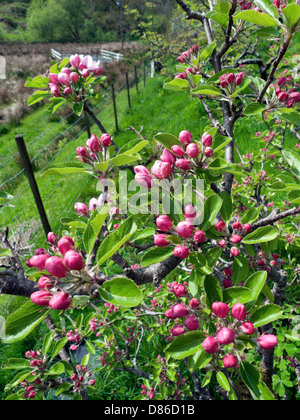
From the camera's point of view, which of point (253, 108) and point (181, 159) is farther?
point (253, 108)

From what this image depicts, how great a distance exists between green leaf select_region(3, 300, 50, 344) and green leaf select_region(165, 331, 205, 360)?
0.34 metres

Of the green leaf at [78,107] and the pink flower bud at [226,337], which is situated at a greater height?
the green leaf at [78,107]

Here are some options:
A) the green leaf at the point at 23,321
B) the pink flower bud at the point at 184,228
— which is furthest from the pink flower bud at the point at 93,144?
the green leaf at the point at 23,321

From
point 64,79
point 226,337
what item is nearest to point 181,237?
point 226,337

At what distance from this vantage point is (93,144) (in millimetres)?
815

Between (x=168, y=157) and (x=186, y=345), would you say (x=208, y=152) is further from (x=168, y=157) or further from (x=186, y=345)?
(x=186, y=345)

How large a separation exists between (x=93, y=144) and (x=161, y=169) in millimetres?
240

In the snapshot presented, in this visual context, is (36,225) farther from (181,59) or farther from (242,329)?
(242,329)

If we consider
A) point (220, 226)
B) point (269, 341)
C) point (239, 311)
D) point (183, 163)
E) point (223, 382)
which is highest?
point (183, 163)

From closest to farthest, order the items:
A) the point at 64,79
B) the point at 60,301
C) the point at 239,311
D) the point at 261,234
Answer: the point at 60,301
the point at 239,311
the point at 261,234
the point at 64,79

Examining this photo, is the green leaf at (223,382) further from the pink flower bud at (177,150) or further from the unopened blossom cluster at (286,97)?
the unopened blossom cluster at (286,97)

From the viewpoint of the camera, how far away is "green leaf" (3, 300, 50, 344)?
575 mm

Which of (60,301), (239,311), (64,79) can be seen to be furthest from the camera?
(64,79)

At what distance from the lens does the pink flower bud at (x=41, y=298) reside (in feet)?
1.91
